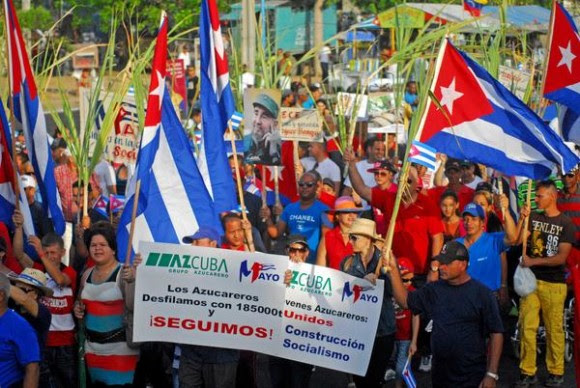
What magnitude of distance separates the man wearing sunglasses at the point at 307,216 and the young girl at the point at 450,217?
98 centimetres

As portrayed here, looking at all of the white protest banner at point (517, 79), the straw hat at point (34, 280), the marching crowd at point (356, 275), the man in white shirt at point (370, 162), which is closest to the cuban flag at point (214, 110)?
the marching crowd at point (356, 275)

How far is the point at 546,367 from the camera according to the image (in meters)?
11.6

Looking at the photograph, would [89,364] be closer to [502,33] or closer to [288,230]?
[288,230]

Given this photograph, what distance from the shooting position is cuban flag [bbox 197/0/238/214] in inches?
396

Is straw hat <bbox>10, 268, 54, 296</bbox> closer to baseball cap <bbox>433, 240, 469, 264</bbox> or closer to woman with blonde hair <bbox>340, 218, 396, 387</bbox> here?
woman with blonde hair <bbox>340, 218, 396, 387</bbox>

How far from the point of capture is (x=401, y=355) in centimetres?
1027

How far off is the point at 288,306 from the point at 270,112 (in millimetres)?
4325

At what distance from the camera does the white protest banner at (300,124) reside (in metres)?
14.1

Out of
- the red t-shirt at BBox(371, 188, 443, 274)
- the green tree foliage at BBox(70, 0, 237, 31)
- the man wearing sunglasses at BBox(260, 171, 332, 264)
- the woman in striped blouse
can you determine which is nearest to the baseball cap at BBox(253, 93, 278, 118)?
the man wearing sunglasses at BBox(260, 171, 332, 264)

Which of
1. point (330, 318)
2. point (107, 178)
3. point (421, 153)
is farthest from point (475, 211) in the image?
point (107, 178)

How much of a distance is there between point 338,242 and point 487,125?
151 centimetres

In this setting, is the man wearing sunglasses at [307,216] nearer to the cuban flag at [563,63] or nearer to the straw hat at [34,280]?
the cuban flag at [563,63]

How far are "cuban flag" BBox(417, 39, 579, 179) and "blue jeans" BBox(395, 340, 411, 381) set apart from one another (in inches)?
63.5

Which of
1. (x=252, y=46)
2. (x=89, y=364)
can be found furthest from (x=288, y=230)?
(x=252, y=46)
